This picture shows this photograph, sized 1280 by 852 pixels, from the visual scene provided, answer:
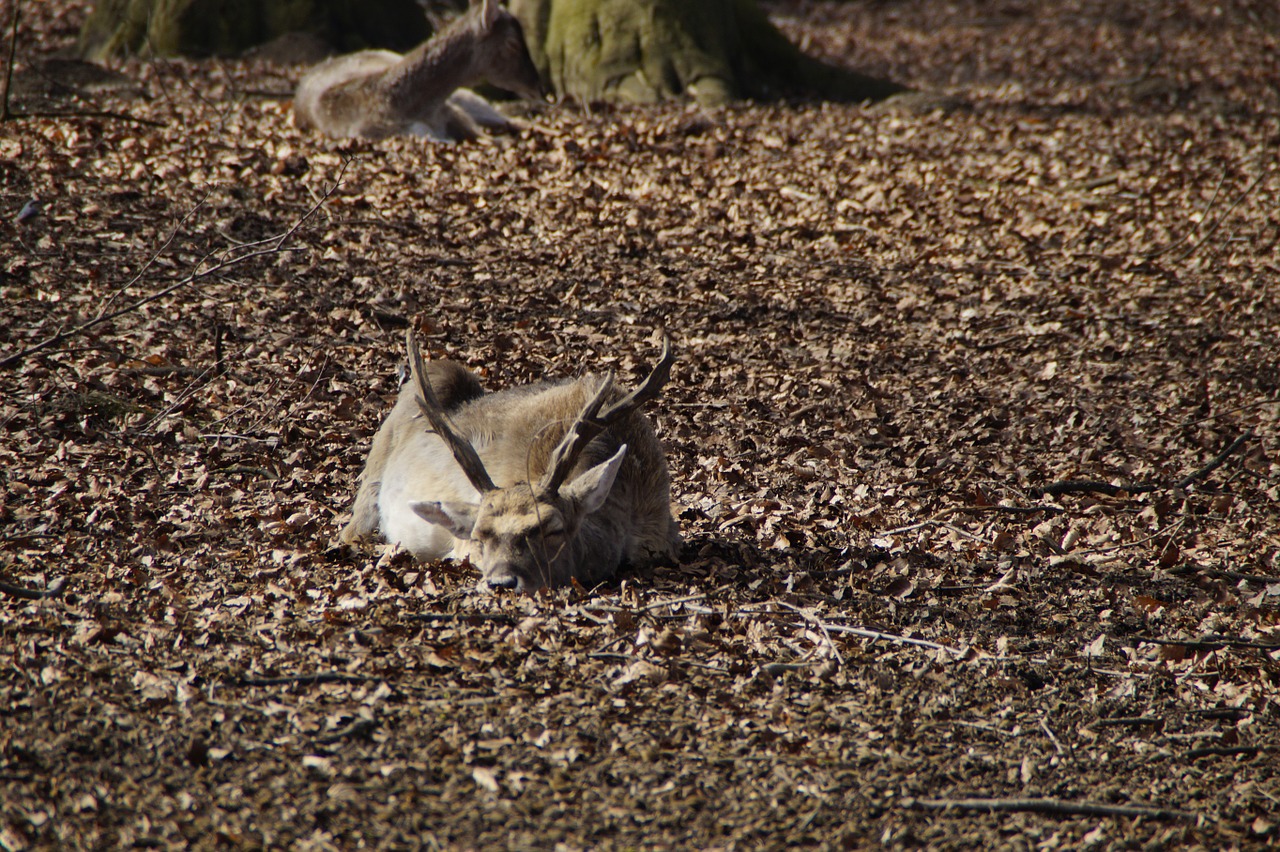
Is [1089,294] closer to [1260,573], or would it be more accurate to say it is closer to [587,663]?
[1260,573]

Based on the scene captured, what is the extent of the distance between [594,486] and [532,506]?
1.24 feet

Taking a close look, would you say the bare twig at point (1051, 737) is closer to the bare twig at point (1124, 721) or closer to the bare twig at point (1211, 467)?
the bare twig at point (1124, 721)

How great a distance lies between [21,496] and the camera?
698 cm

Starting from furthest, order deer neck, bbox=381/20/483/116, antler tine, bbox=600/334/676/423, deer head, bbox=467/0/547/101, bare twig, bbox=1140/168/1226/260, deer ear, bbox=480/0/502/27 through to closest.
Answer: deer head, bbox=467/0/547/101
deer ear, bbox=480/0/502/27
deer neck, bbox=381/20/483/116
bare twig, bbox=1140/168/1226/260
antler tine, bbox=600/334/676/423

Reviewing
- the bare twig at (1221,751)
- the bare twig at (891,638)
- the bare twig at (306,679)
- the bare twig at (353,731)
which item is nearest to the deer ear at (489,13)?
the bare twig at (891,638)

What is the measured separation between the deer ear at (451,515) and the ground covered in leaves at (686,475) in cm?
32

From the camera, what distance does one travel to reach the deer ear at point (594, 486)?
21.2ft

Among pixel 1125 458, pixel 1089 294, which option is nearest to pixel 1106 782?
pixel 1125 458

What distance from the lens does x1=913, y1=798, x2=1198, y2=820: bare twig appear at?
15.2ft

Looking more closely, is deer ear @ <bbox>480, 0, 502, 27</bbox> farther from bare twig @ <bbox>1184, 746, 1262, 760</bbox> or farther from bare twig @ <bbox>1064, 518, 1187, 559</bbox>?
bare twig @ <bbox>1184, 746, 1262, 760</bbox>

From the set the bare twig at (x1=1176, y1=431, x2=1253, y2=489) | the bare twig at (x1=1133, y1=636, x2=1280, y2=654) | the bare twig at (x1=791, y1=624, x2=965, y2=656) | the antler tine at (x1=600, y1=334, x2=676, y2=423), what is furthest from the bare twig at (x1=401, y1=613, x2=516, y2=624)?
the bare twig at (x1=1176, y1=431, x2=1253, y2=489)

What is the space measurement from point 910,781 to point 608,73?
1207 cm

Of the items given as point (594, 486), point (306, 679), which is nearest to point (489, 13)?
point (594, 486)

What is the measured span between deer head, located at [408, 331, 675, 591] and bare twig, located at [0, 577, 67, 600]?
1784 millimetres
